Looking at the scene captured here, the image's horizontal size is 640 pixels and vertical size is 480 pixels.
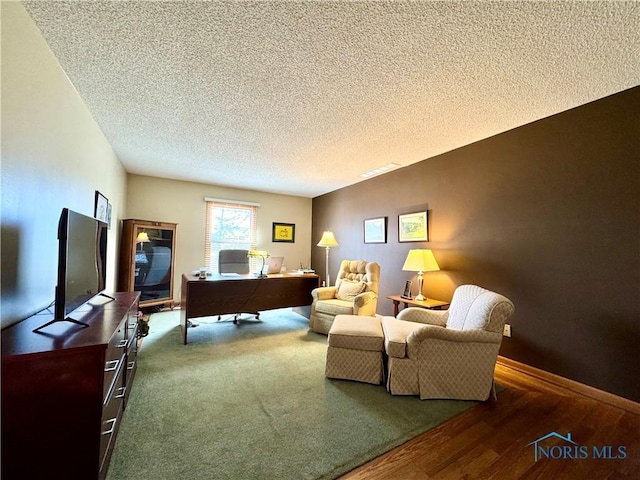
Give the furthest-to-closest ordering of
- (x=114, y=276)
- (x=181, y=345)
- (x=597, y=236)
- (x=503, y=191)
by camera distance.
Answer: (x=114, y=276), (x=181, y=345), (x=503, y=191), (x=597, y=236)

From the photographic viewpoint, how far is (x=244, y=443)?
1485 millimetres

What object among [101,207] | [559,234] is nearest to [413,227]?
[559,234]

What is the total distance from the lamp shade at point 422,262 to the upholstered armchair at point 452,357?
3.09 ft

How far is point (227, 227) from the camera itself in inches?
203

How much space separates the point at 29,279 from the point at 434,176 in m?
3.84

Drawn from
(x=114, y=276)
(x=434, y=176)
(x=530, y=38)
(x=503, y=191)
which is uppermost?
(x=530, y=38)

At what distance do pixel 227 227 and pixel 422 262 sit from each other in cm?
376

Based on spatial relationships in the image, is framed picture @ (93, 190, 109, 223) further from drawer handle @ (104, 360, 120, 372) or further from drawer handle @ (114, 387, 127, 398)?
drawer handle @ (104, 360, 120, 372)

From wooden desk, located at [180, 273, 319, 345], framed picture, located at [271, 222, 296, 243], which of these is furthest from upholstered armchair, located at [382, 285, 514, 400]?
framed picture, located at [271, 222, 296, 243]

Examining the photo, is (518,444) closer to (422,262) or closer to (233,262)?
(422,262)

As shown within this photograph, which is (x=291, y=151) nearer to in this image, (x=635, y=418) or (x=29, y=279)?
(x=29, y=279)

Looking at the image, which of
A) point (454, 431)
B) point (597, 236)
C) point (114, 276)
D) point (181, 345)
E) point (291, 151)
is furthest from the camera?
point (114, 276)

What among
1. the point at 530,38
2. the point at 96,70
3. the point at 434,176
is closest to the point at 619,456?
the point at 530,38

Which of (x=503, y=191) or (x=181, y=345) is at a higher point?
(x=503, y=191)
